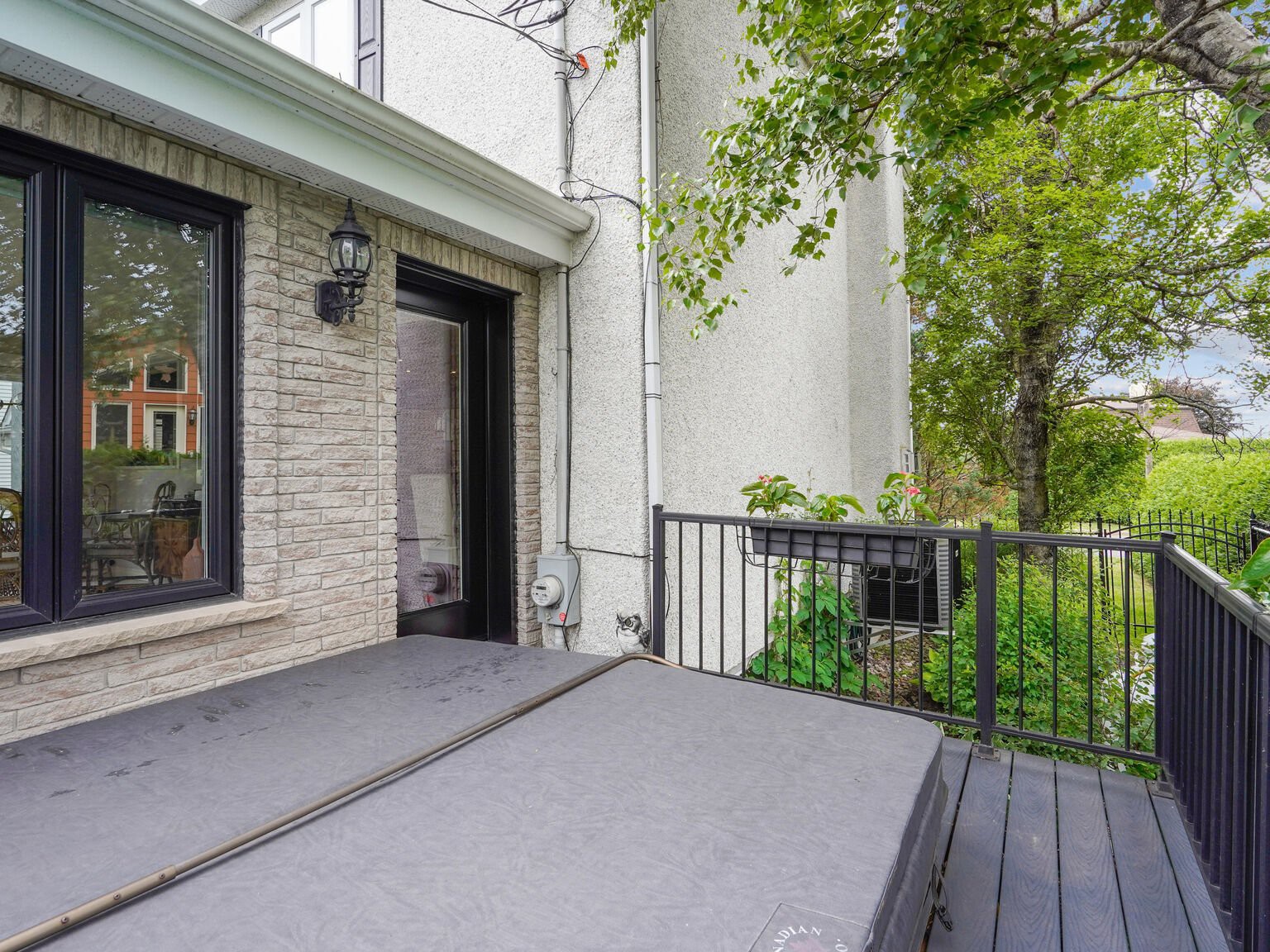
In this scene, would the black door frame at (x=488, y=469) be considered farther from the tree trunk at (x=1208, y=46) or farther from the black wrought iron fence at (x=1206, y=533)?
the black wrought iron fence at (x=1206, y=533)

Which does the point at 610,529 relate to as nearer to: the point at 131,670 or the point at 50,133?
the point at 131,670

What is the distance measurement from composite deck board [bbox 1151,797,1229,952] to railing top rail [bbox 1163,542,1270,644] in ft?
2.57

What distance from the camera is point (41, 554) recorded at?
192 cm

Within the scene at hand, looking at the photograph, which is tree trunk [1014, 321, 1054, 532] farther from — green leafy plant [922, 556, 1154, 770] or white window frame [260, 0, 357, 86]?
white window frame [260, 0, 357, 86]

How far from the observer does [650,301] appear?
11.1 feet

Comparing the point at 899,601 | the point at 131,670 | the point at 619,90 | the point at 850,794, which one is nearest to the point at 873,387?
the point at 899,601

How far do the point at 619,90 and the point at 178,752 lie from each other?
344cm

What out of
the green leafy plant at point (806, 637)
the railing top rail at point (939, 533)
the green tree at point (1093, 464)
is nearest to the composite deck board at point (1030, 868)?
the railing top rail at point (939, 533)

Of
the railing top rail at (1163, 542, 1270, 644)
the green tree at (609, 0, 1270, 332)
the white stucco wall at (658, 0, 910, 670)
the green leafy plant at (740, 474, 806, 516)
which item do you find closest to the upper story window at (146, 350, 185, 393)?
the green tree at (609, 0, 1270, 332)

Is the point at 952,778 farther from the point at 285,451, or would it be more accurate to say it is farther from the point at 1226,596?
the point at 285,451

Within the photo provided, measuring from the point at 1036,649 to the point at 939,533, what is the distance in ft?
7.16

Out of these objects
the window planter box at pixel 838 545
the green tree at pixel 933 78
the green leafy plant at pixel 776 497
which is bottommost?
the window planter box at pixel 838 545

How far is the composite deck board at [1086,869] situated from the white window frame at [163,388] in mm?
3046

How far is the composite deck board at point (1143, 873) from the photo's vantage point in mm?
1603
